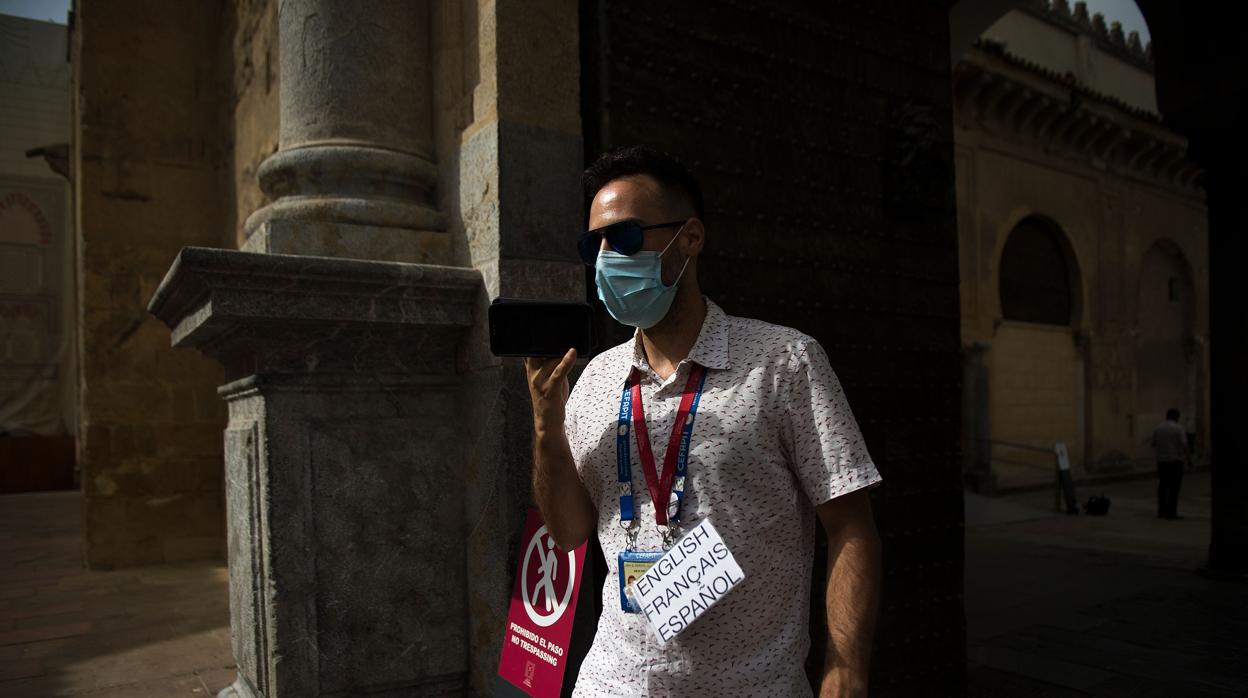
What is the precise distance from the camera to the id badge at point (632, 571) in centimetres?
153

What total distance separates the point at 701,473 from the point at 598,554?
1331 mm

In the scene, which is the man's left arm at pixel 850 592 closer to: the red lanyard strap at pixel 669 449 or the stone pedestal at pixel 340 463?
the red lanyard strap at pixel 669 449

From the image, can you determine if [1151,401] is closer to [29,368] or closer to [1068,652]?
[1068,652]

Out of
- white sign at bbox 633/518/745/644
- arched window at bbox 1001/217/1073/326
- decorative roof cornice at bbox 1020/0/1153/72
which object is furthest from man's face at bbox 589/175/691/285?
decorative roof cornice at bbox 1020/0/1153/72

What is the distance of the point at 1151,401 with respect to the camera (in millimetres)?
19609

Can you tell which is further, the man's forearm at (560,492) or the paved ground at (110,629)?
the paved ground at (110,629)

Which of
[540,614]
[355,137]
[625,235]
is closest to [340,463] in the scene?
[540,614]

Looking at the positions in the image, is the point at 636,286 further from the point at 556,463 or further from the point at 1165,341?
the point at 1165,341

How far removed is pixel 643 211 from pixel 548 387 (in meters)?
0.38

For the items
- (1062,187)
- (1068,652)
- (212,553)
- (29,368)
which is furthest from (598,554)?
(29,368)

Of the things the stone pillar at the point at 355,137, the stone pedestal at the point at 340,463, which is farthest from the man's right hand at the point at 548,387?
the stone pillar at the point at 355,137

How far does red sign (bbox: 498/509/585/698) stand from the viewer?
7.68 ft

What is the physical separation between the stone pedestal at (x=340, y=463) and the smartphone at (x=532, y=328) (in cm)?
114

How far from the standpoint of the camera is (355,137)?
3055 millimetres
